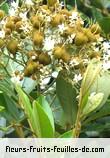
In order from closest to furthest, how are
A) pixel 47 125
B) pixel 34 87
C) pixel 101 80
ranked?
pixel 47 125, pixel 101 80, pixel 34 87

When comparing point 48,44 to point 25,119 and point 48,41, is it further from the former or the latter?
point 25,119

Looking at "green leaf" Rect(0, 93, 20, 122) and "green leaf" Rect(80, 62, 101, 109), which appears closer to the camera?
"green leaf" Rect(80, 62, 101, 109)

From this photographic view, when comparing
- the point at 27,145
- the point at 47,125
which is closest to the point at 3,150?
the point at 27,145

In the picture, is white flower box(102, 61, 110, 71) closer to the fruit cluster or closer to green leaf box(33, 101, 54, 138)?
the fruit cluster

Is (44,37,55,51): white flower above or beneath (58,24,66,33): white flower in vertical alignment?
beneath

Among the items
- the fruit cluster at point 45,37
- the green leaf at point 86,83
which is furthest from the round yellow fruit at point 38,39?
the green leaf at point 86,83

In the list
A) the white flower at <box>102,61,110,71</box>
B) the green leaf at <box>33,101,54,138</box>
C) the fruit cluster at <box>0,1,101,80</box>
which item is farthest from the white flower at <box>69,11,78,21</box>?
the green leaf at <box>33,101,54,138</box>

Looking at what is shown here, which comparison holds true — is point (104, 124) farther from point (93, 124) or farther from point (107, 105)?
point (107, 105)
